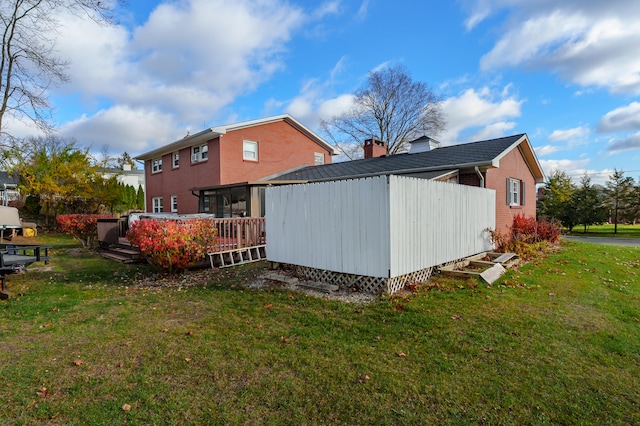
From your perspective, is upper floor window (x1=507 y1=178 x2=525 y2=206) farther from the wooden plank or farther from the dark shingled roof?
the wooden plank

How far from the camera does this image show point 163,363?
3.66 metres

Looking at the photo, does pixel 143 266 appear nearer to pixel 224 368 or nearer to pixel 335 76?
pixel 224 368

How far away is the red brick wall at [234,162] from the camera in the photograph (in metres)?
17.0

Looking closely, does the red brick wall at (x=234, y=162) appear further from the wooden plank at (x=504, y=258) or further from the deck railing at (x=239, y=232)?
the wooden plank at (x=504, y=258)

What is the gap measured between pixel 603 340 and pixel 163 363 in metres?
5.54

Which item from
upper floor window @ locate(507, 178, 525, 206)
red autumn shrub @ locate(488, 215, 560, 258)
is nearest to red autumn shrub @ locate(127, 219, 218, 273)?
red autumn shrub @ locate(488, 215, 560, 258)

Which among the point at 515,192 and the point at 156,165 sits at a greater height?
the point at 156,165

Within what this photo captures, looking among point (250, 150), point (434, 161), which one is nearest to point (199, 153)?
point (250, 150)

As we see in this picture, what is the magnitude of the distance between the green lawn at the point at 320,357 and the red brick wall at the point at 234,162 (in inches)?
440

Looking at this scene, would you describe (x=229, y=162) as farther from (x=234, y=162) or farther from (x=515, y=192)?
(x=515, y=192)

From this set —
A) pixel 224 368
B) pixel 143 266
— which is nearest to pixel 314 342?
pixel 224 368

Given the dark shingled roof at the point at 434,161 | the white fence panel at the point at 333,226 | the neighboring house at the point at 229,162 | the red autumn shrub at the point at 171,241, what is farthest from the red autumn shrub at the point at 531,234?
the neighboring house at the point at 229,162

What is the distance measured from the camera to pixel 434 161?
1256 cm

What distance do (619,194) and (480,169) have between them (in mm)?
28072
